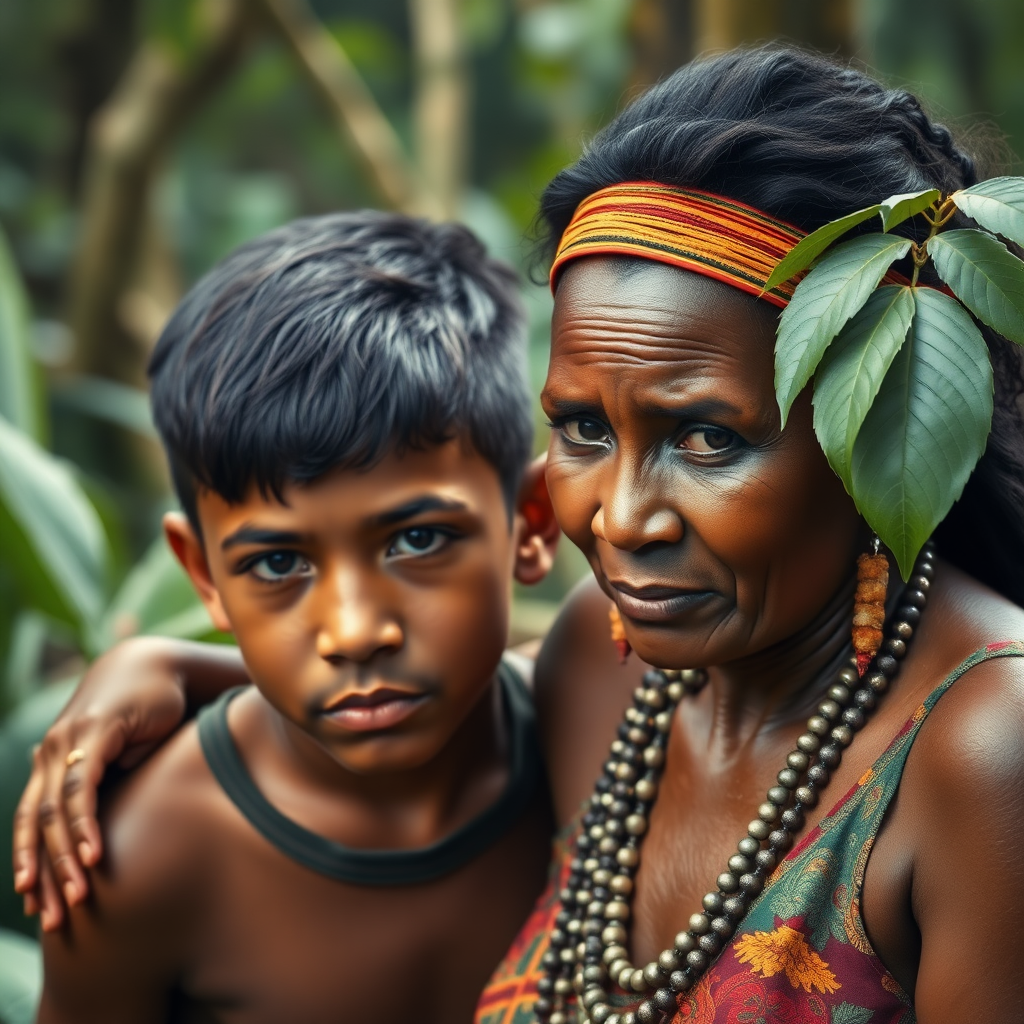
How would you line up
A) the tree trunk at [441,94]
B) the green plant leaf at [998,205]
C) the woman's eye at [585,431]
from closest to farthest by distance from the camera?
1. the green plant leaf at [998,205]
2. the woman's eye at [585,431]
3. the tree trunk at [441,94]

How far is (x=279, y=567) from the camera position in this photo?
180 cm

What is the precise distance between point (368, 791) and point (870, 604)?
32.1 inches

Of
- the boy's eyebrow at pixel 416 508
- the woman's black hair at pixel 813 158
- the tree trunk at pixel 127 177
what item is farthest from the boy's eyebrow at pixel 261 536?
the tree trunk at pixel 127 177

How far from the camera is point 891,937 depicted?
136cm

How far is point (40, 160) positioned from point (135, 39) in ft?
5.34

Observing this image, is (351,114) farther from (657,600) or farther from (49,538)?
(657,600)

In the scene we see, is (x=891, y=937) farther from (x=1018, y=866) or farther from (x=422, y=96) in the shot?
(x=422, y=96)

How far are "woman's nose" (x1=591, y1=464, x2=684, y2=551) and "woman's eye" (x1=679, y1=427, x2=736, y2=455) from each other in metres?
0.05

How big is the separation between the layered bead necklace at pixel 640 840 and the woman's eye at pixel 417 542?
12.7 inches

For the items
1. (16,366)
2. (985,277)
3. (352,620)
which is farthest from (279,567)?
(16,366)

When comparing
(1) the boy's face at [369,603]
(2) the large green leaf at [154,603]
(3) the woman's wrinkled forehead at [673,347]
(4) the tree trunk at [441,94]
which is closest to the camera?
(3) the woman's wrinkled forehead at [673,347]

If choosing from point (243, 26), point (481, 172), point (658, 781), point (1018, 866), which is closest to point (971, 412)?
point (1018, 866)

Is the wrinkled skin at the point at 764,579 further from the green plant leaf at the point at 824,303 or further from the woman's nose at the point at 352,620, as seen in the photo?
the woman's nose at the point at 352,620

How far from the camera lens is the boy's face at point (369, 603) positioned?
1.75 m
